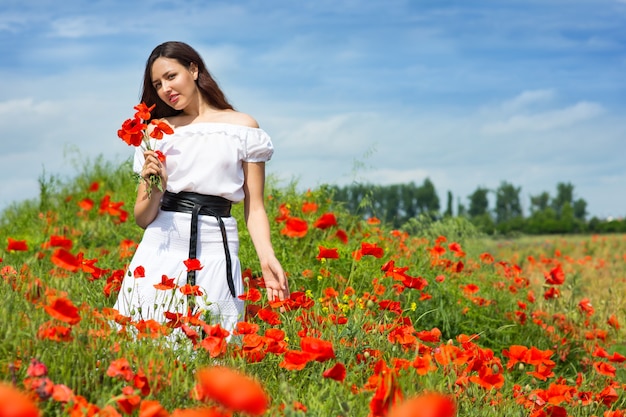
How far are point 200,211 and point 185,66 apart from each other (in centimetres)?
81

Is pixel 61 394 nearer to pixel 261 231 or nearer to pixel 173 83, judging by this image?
pixel 261 231

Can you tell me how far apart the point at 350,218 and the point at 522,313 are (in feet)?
5.97

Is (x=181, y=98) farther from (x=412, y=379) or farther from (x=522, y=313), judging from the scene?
(x=522, y=313)

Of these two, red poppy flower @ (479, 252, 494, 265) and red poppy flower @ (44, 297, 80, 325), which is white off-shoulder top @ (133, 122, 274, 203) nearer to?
red poppy flower @ (44, 297, 80, 325)

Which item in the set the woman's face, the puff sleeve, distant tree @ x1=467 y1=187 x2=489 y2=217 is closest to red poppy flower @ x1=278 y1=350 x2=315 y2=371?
the puff sleeve

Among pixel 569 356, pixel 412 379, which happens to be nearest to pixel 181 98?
pixel 412 379

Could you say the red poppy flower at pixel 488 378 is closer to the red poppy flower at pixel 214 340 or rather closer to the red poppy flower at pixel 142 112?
the red poppy flower at pixel 214 340

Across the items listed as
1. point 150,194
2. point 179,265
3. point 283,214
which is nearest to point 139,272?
point 179,265

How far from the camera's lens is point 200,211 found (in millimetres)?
3314

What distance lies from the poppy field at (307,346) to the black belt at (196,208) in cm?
17

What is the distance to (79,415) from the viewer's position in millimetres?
1799

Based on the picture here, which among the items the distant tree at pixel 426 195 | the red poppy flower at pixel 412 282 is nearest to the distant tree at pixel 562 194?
the distant tree at pixel 426 195

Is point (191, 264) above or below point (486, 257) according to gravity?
above

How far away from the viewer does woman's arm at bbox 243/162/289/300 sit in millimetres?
3234
